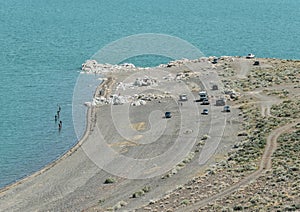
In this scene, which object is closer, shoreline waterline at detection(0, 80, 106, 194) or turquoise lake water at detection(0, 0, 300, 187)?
shoreline waterline at detection(0, 80, 106, 194)

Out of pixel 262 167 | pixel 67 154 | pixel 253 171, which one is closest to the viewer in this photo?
pixel 253 171

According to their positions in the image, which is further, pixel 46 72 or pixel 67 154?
pixel 46 72

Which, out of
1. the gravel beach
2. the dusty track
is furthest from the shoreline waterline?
the dusty track

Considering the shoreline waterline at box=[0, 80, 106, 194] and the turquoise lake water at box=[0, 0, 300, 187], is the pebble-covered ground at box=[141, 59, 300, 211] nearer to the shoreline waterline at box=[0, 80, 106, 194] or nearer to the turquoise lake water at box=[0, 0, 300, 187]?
the shoreline waterline at box=[0, 80, 106, 194]

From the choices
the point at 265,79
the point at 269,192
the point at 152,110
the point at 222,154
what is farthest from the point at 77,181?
the point at 265,79

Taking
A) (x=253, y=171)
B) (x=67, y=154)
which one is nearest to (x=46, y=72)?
(x=67, y=154)

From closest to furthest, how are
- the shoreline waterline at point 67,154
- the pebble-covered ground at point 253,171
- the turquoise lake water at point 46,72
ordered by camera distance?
the pebble-covered ground at point 253,171
the shoreline waterline at point 67,154
the turquoise lake water at point 46,72

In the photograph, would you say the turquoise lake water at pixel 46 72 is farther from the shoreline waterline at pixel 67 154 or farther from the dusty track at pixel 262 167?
the dusty track at pixel 262 167

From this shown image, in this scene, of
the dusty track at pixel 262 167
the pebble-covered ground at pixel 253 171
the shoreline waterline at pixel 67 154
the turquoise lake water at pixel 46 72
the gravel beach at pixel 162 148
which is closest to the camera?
the pebble-covered ground at pixel 253 171

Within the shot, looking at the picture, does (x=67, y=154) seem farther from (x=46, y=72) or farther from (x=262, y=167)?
→ (x=46, y=72)

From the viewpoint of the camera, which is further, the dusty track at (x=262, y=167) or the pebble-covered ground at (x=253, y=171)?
the dusty track at (x=262, y=167)

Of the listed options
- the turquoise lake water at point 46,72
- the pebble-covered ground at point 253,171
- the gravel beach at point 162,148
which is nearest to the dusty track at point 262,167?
the gravel beach at point 162,148
